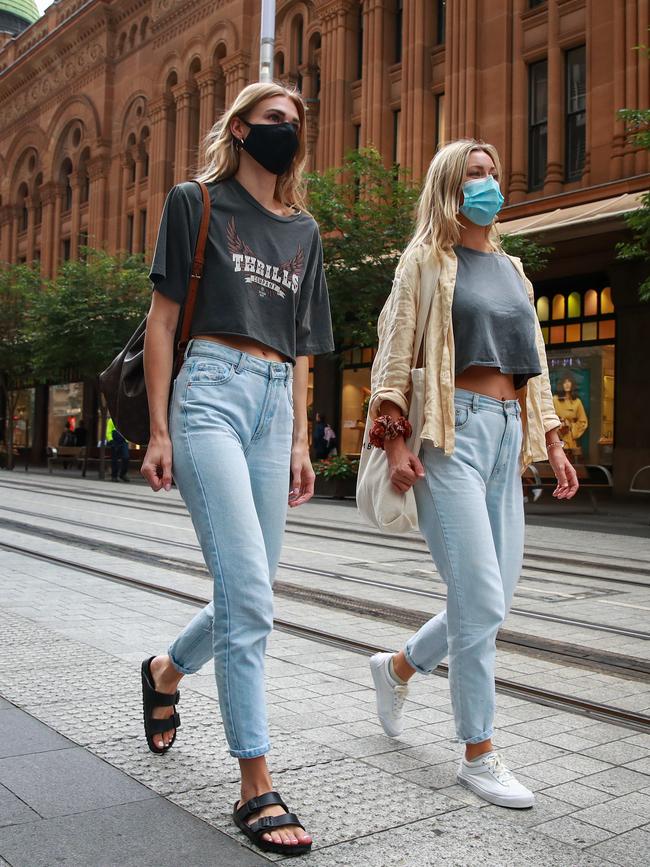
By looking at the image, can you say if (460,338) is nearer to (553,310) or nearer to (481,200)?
(481,200)

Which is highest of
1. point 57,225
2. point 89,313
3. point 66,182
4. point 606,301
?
point 66,182

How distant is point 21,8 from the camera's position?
60.5m

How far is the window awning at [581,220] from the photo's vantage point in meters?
17.6

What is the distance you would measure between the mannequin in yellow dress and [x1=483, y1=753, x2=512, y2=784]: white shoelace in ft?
62.3

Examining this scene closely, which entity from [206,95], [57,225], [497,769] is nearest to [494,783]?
[497,769]

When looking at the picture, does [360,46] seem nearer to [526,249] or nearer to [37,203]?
[526,249]

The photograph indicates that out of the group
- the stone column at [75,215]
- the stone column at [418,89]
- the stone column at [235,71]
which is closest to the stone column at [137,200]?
the stone column at [75,215]

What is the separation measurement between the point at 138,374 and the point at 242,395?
1.26ft

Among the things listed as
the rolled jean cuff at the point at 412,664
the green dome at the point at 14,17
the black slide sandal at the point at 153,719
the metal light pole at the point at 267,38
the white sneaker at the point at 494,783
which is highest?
the green dome at the point at 14,17

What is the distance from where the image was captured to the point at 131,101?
38.9 m

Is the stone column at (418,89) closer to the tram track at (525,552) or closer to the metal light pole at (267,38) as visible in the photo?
the metal light pole at (267,38)

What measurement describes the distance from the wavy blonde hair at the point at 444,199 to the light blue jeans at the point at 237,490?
74 centimetres

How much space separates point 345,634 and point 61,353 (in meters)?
25.7

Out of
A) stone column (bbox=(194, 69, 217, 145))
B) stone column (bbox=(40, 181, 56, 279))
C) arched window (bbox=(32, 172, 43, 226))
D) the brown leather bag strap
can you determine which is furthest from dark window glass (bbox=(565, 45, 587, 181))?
arched window (bbox=(32, 172, 43, 226))
